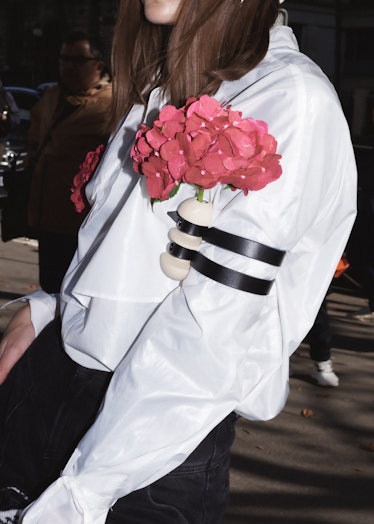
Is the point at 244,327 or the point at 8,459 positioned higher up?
the point at 244,327

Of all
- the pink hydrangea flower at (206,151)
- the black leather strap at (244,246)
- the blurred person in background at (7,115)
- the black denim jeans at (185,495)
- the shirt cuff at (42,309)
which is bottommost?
the blurred person in background at (7,115)

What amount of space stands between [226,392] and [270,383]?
15cm

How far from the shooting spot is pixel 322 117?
1.73m

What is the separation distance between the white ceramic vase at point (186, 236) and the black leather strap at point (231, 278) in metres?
0.03

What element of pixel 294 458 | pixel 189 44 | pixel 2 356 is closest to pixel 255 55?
pixel 189 44

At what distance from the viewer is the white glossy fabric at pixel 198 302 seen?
1.63 metres

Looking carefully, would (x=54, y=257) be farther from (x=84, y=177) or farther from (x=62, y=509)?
(x=62, y=509)

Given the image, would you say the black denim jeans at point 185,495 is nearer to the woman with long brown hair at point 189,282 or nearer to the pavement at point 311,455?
the woman with long brown hair at point 189,282

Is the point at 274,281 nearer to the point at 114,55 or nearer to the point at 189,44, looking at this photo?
the point at 189,44

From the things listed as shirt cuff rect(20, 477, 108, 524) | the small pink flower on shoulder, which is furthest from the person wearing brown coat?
shirt cuff rect(20, 477, 108, 524)

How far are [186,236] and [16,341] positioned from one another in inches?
20.5

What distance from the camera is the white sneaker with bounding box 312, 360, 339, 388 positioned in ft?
20.9

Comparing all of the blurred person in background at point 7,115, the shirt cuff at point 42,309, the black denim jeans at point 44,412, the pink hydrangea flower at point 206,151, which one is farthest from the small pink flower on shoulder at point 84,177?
the blurred person in background at point 7,115

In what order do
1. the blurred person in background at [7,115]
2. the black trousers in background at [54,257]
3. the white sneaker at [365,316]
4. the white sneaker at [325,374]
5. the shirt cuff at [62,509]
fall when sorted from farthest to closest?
the blurred person in background at [7,115], the white sneaker at [365,316], the white sneaker at [325,374], the black trousers in background at [54,257], the shirt cuff at [62,509]
